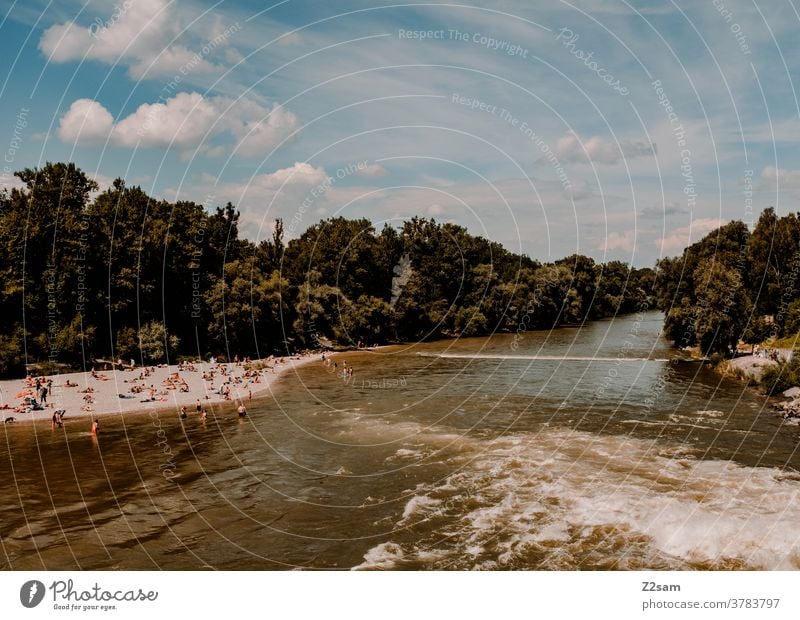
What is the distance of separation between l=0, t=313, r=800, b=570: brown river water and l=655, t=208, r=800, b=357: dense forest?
Answer: 55.2ft

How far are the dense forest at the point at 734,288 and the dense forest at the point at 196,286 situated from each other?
518 cm

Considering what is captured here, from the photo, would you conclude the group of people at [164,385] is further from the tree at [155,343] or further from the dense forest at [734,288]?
the dense forest at [734,288]

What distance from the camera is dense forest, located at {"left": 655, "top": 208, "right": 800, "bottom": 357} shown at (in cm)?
7362

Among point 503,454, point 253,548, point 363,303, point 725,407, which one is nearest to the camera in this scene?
point 253,548

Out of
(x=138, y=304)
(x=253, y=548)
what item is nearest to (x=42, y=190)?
(x=138, y=304)

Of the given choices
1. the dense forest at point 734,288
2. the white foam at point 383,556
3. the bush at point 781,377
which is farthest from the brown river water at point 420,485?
the dense forest at point 734,288

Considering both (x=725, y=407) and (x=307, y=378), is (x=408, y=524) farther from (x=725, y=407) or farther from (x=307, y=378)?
(x=307, y=378)

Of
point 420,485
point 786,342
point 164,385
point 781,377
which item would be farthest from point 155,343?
point 786,342

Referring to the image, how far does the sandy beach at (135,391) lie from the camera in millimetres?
50125

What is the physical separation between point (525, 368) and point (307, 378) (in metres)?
30.8

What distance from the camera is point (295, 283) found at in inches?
4368

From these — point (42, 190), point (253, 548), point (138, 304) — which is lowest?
point (253, 548)

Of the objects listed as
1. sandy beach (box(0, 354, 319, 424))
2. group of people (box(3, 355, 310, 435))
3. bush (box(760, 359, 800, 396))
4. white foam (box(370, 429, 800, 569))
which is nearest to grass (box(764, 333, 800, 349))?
bush (box(760, 359, 800, 396))
